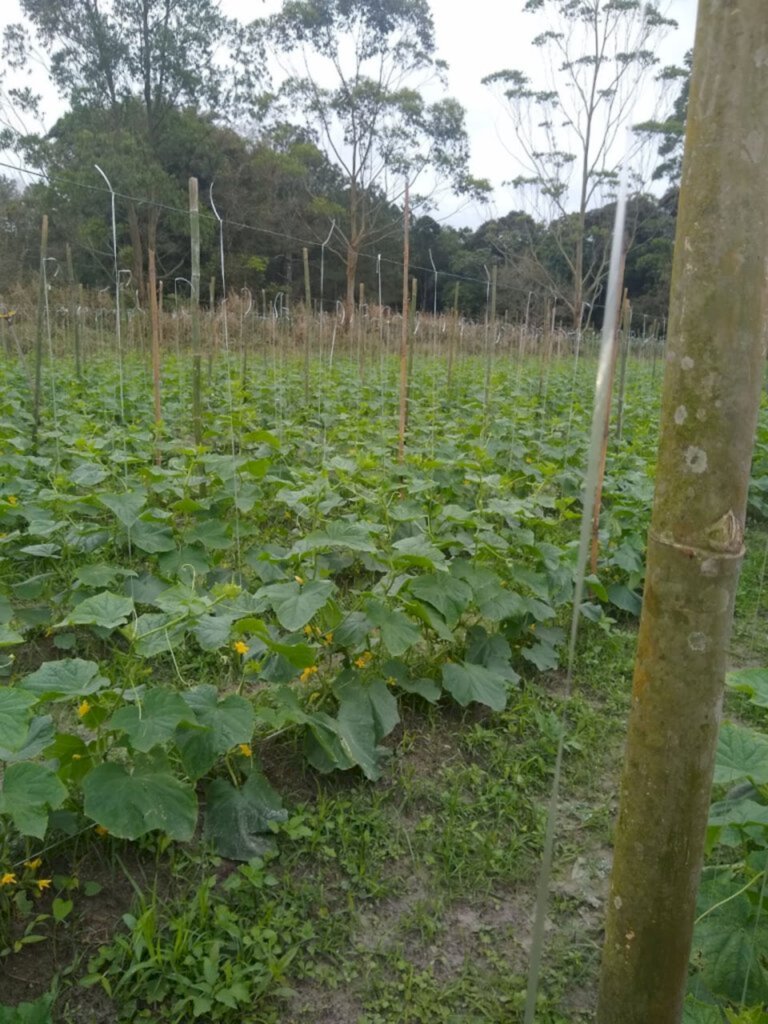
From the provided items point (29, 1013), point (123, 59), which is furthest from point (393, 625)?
point (123, 59)

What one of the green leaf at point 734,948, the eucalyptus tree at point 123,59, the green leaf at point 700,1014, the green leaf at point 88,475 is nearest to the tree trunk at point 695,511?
the green leaf at point 700,1014

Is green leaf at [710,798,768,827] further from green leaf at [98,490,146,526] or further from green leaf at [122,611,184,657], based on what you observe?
green leaf at [98,490,146,526]

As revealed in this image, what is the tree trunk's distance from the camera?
0.86m

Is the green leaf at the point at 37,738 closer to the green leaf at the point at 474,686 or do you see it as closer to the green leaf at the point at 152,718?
the green leaf at the point at 152,718

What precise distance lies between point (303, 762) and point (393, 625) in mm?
420

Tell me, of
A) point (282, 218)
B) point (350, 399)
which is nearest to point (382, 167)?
point (282, 218)

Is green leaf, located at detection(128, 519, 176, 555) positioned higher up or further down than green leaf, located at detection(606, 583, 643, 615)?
higher up

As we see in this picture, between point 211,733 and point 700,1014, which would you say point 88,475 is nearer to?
point 211,733

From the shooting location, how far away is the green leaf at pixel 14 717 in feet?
4.28

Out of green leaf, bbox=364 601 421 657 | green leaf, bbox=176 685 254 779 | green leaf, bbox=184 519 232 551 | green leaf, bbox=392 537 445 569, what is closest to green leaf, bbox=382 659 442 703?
green leaf, bbox=364 601 421 657

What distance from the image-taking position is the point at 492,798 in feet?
6.99

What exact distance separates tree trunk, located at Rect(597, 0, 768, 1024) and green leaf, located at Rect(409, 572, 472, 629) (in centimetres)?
130

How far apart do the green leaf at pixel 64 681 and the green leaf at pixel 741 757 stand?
1137 mm

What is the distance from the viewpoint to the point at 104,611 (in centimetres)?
181
